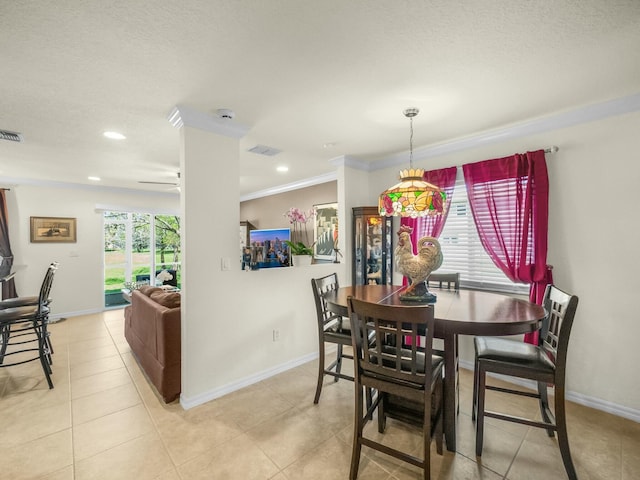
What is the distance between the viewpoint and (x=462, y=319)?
5.86ft

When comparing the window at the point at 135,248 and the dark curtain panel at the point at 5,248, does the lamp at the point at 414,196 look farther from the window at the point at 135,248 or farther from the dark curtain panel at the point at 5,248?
the dark curtain panel at the point at 5,248

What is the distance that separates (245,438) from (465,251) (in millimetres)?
2786

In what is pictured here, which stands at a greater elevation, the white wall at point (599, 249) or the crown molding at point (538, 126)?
the crown molding at point (538, 126)

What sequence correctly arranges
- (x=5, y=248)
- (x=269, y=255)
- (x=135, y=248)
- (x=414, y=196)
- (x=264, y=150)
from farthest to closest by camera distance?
1. (x=135, y=248)
2. (x=5, y=248)
3. (x=264, y=150)
4. (x=269, y=255)
5. (x=414, y=196)

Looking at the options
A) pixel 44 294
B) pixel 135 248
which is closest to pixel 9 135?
pixel 44 294

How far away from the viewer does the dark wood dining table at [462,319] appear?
5.64 ft

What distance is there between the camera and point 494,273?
3119 mm

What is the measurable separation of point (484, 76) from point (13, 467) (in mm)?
3891

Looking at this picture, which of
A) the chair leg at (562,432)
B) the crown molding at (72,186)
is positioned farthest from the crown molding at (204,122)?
the crown molding at (72,186)

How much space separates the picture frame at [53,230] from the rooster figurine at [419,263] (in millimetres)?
6139

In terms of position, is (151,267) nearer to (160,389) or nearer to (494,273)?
(160,389)

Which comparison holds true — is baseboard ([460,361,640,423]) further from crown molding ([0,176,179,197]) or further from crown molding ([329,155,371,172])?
crown molding ([0,176,179,197])

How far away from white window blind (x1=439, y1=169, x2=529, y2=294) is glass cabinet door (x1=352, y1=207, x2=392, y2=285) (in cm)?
68

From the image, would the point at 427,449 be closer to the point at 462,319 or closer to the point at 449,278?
the point at 462,319
